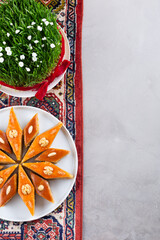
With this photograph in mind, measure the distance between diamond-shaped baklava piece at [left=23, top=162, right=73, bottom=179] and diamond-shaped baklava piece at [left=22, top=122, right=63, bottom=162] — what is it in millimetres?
49

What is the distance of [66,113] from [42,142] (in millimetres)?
192

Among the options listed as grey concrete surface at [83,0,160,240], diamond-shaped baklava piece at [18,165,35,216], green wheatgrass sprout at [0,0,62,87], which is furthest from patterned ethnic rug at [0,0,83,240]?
green wheatgrass sprout at [0,0,62,87]

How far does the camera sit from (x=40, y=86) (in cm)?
99

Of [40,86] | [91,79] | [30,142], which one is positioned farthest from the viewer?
[91,79]

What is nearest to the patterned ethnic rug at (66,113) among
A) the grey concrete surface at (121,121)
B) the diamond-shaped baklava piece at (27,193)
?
the grey concrete surface at (121,121)

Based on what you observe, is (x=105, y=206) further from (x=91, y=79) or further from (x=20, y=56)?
(x=20, y=56)

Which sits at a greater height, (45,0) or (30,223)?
(45,0)

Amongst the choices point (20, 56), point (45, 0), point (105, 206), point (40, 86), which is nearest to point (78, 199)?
point (105, 206)

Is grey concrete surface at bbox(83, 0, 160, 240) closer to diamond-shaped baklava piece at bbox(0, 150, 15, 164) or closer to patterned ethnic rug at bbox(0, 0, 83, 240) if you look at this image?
patterned ethnic rug at bbox(0, 0, 83, 240)

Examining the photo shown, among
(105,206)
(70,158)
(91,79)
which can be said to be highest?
(91,79)

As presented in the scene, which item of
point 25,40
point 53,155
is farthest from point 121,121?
point 25,40

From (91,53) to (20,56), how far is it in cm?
43

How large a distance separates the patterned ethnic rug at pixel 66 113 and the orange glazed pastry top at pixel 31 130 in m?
0.12

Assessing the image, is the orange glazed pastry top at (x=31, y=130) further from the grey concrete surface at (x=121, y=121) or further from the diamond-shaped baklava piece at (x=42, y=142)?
the grey concrete surface at (x=121, y=121)
